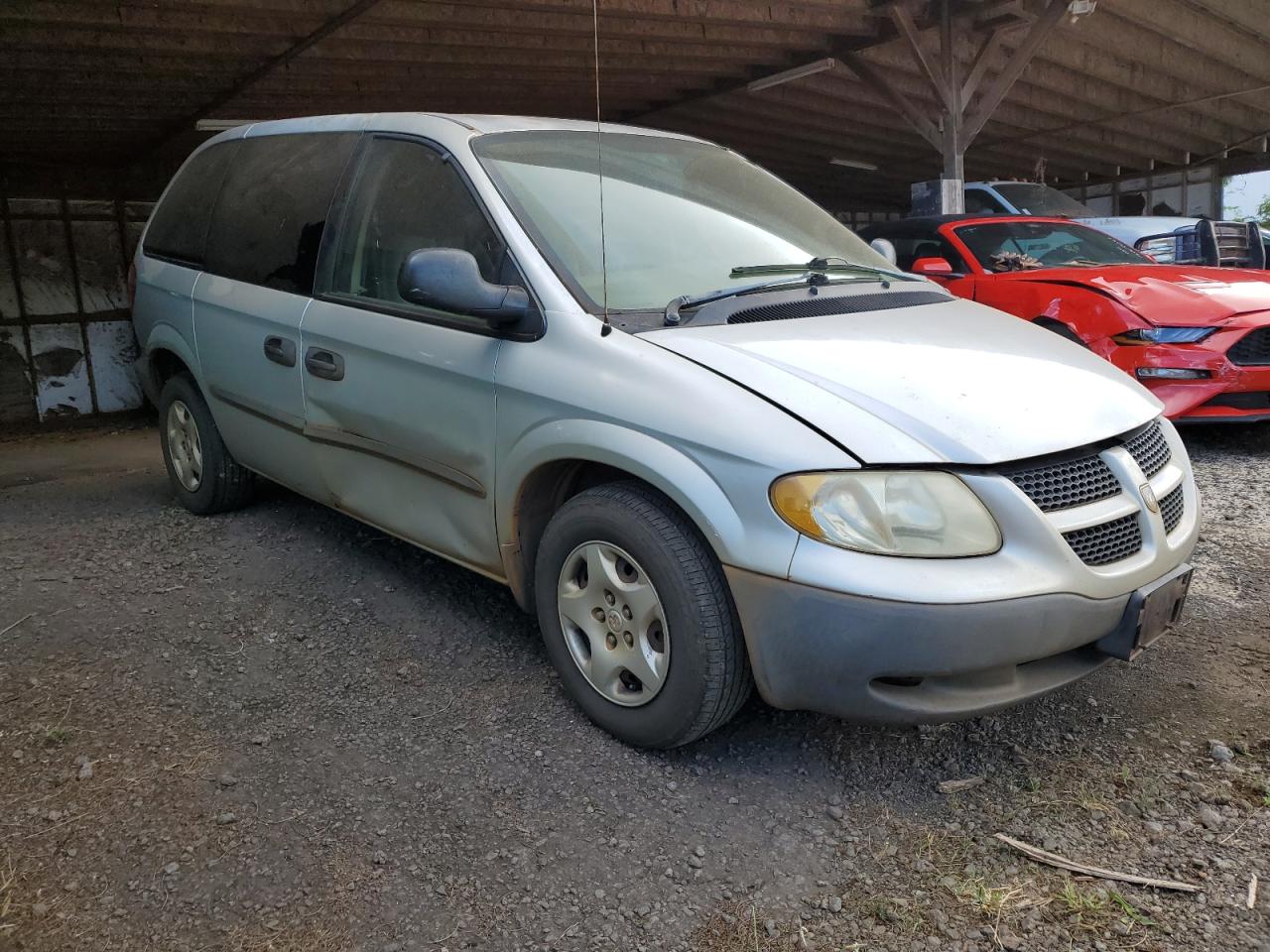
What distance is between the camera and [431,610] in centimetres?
351

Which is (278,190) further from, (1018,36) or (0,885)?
(1018,36)

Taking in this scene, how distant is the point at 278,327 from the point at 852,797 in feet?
8.34

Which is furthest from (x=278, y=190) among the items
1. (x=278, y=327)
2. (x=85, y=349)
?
(x=85, y=349)

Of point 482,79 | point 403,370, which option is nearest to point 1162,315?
point 403,370

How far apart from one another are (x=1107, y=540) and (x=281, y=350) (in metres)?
2.78

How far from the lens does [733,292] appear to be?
9.21ft

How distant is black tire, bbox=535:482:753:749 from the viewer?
231 centimetres

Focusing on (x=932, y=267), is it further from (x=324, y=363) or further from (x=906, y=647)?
(x=906, y=647)

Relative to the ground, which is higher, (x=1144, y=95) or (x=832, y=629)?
(x=1144, y=95)

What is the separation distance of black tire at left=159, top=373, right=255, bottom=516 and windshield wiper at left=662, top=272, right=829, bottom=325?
8.25ft

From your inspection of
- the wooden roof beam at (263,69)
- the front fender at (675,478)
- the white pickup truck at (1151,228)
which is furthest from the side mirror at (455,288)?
the white pickup truck at (1151,228)

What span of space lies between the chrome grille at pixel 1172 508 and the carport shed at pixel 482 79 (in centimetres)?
418

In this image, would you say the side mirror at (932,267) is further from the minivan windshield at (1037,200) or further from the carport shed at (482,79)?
the minivan windshield at (1037,200)

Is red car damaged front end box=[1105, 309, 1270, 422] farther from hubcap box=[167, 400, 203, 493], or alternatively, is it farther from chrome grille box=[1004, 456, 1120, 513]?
hubcap box=[167, 400, 203, 493]
